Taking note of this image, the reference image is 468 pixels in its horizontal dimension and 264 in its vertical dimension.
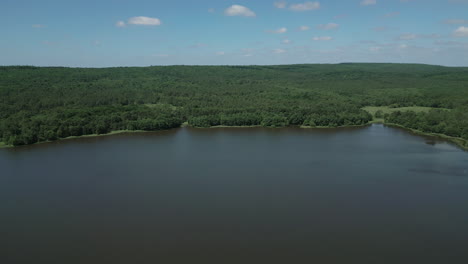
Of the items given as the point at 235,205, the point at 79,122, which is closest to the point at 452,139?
the point at 235,205

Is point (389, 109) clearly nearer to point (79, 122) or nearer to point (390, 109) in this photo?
point (390, 109)

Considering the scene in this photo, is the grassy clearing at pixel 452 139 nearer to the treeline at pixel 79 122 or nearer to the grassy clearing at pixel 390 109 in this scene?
the grassy clearing at pixel 390 109

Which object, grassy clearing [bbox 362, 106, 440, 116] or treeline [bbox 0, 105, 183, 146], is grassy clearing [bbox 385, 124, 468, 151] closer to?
grassy clearing [bbox 362, 106, 440, 116]

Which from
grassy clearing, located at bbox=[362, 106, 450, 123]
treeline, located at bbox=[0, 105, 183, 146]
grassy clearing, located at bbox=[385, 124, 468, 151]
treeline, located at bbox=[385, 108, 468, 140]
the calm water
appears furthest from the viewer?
grassy clearing, located at bbox=[362, 106, 450, 123]

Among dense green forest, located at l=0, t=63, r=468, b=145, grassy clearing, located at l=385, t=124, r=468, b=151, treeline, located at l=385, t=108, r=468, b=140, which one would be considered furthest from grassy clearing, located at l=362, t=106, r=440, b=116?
grassy clearing, located at l=385, t=124, r=468, b=151

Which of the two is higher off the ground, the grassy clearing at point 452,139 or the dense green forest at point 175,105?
the dense green forest at point 175,105

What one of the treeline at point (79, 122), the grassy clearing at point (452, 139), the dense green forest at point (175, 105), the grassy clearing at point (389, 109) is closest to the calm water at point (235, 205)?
the grassy clearing at point (452, 139)

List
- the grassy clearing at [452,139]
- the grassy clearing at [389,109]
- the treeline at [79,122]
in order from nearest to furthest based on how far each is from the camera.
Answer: the grassy clearing at [452,139] < the treeline at [79,122] < the grassy clearing at [389,109]
